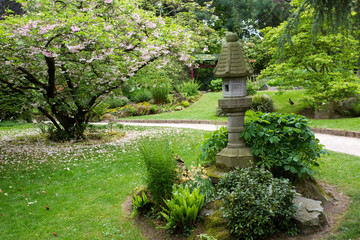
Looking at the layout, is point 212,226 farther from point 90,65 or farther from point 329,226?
point 90,65

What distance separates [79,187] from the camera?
5172mm

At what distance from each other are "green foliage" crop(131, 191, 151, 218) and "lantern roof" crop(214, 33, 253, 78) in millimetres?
2088

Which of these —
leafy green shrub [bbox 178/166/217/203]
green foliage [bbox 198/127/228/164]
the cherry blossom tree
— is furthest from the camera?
the cherry blossom tree

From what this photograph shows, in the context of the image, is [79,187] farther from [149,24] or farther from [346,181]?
[149,24]

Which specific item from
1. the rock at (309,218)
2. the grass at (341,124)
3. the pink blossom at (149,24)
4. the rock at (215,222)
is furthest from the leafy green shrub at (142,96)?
the rock at (309,218)

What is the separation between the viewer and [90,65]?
294 inches

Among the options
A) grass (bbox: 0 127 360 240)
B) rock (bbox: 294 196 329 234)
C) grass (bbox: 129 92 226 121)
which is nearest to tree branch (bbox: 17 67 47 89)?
grass (bbox: 0 127 360 240)

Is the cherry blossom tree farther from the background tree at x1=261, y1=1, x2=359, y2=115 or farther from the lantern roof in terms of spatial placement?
the background tree at x1=261, y1=1, x2=359, y2=115

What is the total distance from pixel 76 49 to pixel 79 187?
10.8ft

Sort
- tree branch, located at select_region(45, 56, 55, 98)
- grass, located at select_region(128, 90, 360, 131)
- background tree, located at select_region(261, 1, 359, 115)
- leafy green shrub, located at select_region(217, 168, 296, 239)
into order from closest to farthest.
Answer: leafy green shrub, located at select_region(217, 168, 296, 239)
tree branch, located at select_region(45, 56, 55, 98)
background tree, located at select_region(261, 1, 359, 115)
grass, located at select_region(128, 90, 360, 131)

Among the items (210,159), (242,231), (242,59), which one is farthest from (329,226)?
(242,59)

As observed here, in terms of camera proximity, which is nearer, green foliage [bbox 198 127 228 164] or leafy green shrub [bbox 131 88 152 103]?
green foliage [bbox 198 127 228 164]

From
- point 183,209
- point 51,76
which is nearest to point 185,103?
point 51,76

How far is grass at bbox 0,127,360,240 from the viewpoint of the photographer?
3723 millimetres
